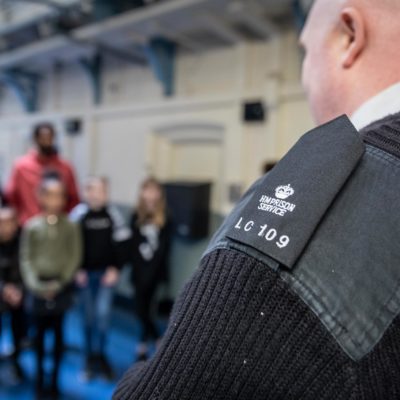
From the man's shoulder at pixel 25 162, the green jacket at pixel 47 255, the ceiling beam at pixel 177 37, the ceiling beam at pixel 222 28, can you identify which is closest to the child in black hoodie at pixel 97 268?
the green jacket at pixel 47 255

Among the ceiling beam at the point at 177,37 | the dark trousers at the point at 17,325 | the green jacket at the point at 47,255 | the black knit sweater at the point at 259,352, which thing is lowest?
the dark trousers at the point at 17,325

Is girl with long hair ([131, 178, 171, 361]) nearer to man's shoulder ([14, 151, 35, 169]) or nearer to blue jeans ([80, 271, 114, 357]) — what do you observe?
blue jeans ([80, 271, 114, 357])

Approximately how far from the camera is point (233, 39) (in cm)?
283

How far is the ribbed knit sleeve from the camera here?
0.33 m

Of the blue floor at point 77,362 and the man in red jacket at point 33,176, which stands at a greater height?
the man in red jacket at point 33,176

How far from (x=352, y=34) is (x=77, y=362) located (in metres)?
2.75

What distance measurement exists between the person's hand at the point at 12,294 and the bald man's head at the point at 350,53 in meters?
2.31

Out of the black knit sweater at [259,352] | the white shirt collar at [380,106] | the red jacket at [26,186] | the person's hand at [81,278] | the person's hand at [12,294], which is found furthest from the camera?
the red jacket at [26,186]

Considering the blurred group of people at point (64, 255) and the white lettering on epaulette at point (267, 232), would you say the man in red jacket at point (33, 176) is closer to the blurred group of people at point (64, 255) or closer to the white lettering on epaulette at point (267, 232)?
the blurred group of people at point (64, 255)

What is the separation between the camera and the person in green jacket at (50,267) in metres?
2.16

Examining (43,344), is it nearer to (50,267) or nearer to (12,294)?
(12,294)

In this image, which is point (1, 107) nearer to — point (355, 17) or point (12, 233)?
point (12, 233)

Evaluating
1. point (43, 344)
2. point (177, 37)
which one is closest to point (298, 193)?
point (43, 344)

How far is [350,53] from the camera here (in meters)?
0.50
